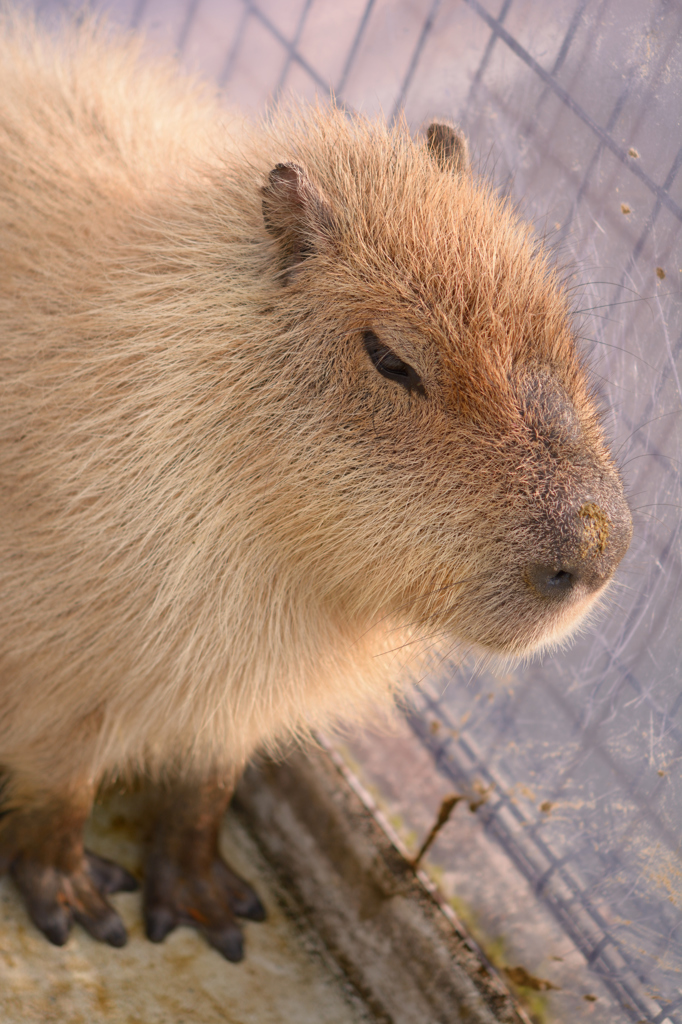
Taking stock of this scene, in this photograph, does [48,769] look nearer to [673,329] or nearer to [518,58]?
[673,329]

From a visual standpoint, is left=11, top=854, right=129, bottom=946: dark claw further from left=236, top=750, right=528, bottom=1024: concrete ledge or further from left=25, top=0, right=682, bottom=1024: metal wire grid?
left=25, top=0, right=682, bottom=1024: metal wire grid

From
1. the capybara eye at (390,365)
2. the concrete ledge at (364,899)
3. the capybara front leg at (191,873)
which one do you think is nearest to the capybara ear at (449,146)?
the capybara eye at (390,365)

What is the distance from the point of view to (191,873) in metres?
2.39

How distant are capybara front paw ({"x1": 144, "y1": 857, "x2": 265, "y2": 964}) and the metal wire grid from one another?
70 cm

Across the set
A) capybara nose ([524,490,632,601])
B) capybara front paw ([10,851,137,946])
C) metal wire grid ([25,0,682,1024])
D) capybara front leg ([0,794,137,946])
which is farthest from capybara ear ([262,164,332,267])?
capybara front paw ([10,851,137,946])

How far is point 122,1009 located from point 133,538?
116 cm

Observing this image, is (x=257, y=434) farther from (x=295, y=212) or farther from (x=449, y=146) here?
(x=449, y=146)

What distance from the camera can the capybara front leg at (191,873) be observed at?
233 centimetres

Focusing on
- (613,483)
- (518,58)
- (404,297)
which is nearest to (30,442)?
(404,297)

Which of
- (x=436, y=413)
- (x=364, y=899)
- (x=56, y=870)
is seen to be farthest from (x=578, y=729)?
(x=56, y=870)

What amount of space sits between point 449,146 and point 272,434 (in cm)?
69

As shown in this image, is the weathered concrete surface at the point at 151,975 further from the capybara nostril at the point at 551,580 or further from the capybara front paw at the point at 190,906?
the capybara nostril at the point at 551,580

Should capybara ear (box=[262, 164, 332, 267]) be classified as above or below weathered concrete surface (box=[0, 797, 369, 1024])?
above

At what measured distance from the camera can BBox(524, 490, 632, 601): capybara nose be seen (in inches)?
56.7
